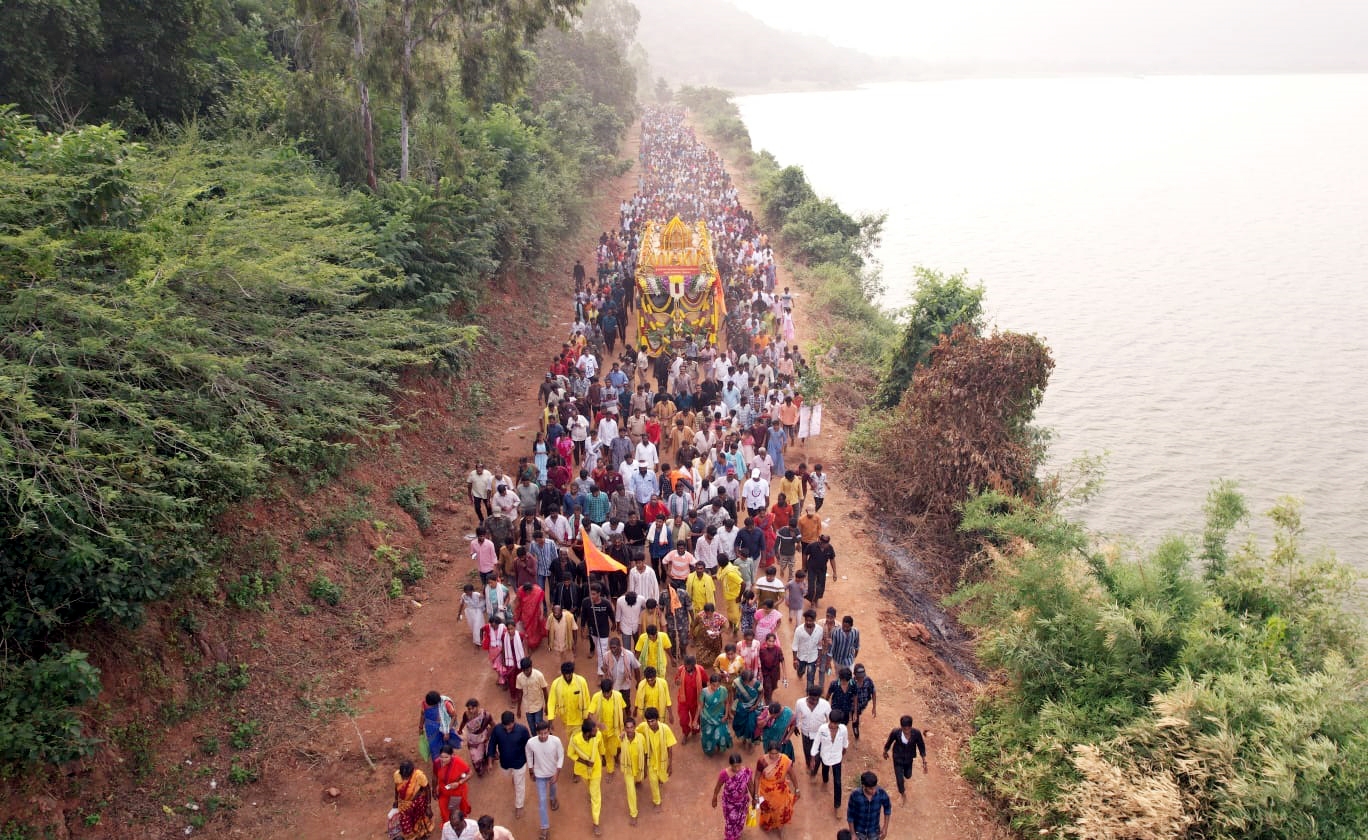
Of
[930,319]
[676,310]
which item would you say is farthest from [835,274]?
[930,319]

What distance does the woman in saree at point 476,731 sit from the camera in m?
6.82

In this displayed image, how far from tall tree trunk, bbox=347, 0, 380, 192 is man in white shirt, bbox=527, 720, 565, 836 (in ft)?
41.4

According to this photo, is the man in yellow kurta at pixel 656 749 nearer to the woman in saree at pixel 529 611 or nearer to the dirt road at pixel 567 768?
Result: the dirt road at pixel 567 768

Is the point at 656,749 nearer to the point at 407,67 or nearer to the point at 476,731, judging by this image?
the point at 476,731

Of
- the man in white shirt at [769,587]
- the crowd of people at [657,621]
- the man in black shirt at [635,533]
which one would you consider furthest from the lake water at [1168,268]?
the man in black shirt at [635,533]

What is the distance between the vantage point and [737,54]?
484ft

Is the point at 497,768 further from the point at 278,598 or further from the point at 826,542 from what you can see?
the point at 826,542

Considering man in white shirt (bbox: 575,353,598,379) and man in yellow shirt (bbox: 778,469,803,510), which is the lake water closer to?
man in yellow shirt (bbox: 778,469,803,510)

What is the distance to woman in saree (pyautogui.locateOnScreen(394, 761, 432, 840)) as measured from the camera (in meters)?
6.03

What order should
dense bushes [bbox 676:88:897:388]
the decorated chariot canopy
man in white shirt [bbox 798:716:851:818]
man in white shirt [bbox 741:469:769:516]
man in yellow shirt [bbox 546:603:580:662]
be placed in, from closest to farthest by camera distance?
1. man in white shirt [bbox 798:716:851:818]
2. man in yellow shirt [bbox 546:603:580:662]
3. man in white shirt [bbox 741:469:769:516]
4. the decorated chariot canopy
5. dense bushes [bbox 676:88:897:388]

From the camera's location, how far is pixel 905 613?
34.6 feet

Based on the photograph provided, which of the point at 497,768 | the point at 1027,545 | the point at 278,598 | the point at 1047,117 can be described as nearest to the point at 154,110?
the point at 278,598

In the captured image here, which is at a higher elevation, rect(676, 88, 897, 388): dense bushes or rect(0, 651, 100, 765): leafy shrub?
rect(676, 88, 897, 388): dense bushes

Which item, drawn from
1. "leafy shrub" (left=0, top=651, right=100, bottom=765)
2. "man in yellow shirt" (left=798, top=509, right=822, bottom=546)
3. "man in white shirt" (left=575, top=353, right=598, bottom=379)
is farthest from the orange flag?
"man in white shirt" (left=575, top=353, right=598, bottom=379)
